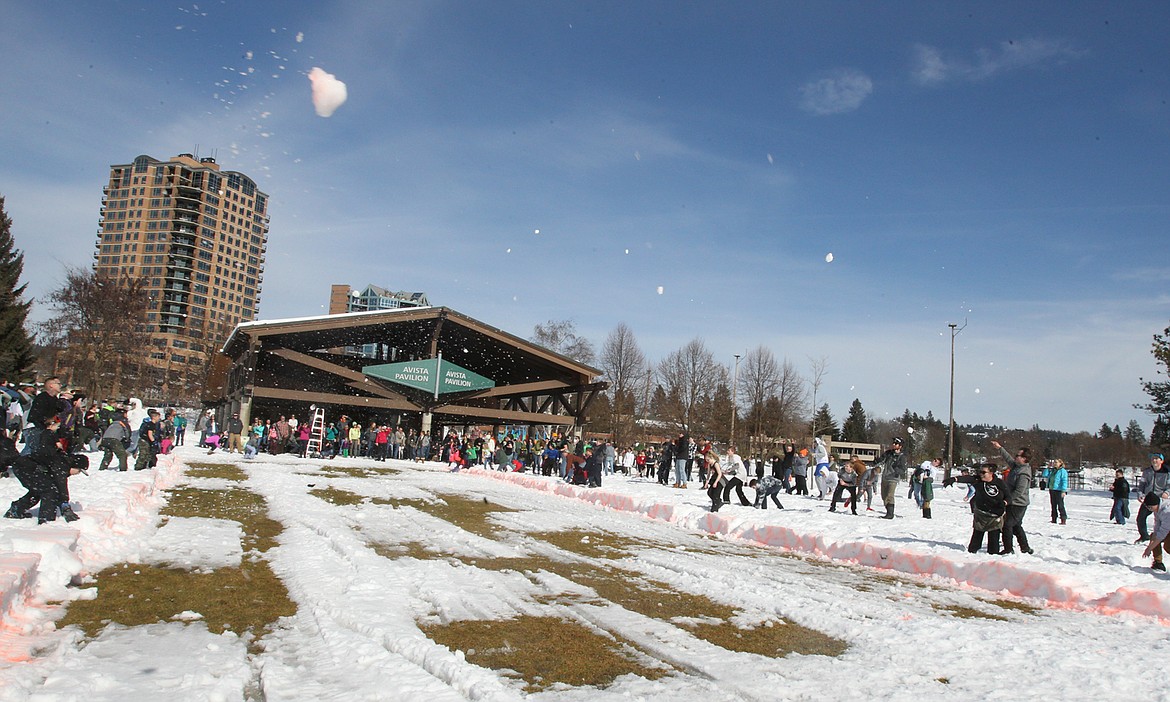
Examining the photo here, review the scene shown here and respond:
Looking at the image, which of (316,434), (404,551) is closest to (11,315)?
(316,434)

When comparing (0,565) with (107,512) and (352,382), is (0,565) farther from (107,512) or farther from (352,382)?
(352,382)

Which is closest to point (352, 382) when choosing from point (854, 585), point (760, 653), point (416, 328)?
point (416, 328)

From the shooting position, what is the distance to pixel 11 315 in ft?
127

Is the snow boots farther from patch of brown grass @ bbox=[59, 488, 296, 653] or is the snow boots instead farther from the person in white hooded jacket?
the person in white hooded jacket

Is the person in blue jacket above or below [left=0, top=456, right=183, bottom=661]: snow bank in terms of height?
above

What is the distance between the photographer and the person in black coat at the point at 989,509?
1094 centimetres

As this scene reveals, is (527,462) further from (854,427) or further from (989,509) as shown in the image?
(854,427)

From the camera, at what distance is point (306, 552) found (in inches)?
324

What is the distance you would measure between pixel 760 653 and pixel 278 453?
28.8 metres

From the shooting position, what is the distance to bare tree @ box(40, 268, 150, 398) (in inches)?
1843

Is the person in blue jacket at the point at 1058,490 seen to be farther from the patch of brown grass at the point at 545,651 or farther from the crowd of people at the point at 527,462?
the patch of brown grass at the point at 545,651

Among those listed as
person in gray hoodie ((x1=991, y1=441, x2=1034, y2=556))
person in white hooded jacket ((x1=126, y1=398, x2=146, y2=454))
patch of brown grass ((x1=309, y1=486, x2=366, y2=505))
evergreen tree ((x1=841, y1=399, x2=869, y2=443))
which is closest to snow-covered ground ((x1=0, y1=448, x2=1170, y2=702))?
person in gray hoodie ((x1=991, y1=441, x2=1034, y2=556))

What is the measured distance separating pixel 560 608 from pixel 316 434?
27.4m

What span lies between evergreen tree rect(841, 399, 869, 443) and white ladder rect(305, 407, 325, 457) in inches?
2941
